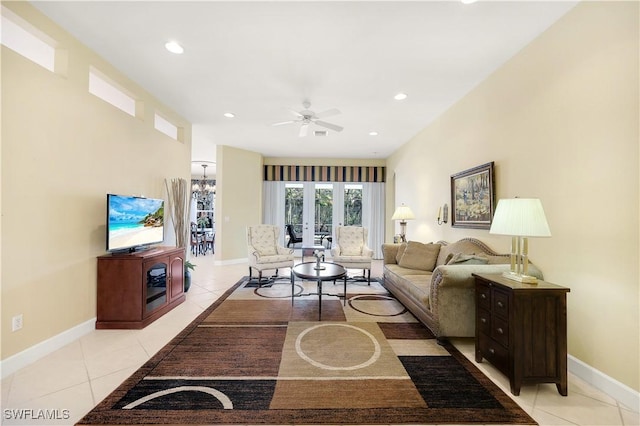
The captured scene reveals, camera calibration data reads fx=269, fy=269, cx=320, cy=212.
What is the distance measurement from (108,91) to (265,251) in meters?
3.38

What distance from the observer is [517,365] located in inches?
74.6

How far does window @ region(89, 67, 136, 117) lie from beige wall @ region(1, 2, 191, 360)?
0.12m

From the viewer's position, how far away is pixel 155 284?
10.7ft

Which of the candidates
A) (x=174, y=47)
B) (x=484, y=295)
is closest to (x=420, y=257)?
(x=484, y=295)

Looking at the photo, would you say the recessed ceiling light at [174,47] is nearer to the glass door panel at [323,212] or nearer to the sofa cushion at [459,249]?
the sofa cushion at [459,249]

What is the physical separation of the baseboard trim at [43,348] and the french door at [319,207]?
5.42m

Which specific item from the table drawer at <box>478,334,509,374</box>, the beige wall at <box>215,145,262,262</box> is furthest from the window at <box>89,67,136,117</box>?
the table drawer at <box>478,334,509,374</box>

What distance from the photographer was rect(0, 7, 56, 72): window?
2227mm

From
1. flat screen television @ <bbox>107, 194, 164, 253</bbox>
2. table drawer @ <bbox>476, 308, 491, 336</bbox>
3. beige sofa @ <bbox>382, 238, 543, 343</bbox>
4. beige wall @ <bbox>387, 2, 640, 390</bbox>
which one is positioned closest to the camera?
beige wall @ <bbox>387, 2, 640, 390</bbox>

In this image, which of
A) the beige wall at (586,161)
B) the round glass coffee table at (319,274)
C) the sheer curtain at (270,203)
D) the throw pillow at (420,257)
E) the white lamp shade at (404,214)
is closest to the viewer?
the beige wall at (586,161)

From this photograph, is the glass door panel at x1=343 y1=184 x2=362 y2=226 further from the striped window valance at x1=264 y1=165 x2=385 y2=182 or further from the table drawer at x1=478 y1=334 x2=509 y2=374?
the table drawer at x1=478 y1=334 x2=509 y2=374

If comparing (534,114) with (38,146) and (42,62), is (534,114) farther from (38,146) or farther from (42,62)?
(42,62)

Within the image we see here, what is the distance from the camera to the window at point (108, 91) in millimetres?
3125

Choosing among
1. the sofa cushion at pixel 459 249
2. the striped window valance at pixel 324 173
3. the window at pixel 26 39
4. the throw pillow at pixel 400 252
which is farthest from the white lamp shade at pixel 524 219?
the striped window valance at pixel 324 173
